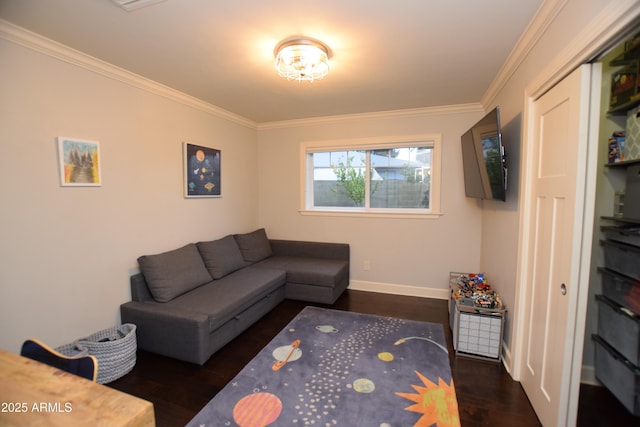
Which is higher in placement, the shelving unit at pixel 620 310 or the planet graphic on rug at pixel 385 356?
the shelving unit at pixel 620 310

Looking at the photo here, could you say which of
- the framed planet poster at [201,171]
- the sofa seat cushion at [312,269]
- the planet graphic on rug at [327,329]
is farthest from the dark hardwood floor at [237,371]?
the framed planet poster at [201,171]

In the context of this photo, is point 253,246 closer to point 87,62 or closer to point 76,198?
point 76,198

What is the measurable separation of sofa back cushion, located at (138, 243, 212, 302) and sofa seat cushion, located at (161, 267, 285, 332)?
0.26ft

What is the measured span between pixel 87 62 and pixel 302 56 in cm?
172

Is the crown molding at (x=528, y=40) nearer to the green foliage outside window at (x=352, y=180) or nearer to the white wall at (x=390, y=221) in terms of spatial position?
the white wall at (x=390, y=221)

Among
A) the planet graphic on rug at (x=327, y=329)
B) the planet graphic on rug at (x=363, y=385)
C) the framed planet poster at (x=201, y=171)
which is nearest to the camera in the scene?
the planet graphic on rug at (x=363, y=385)

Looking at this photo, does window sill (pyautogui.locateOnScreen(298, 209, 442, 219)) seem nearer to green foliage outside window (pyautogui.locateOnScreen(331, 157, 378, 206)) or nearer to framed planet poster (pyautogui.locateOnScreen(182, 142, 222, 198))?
green foliage outside window (pyautogui.locateOnScreen(331, 157, 378, 206))

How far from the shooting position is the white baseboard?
12.5ft

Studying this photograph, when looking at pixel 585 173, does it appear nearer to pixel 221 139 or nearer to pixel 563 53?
pixel 563 53

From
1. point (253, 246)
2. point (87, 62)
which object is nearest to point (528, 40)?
point (87, 62)

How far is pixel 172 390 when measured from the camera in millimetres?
2031

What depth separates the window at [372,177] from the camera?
3840mm

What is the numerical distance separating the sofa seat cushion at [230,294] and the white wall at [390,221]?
1.14 metres

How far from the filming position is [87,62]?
2.24 m
